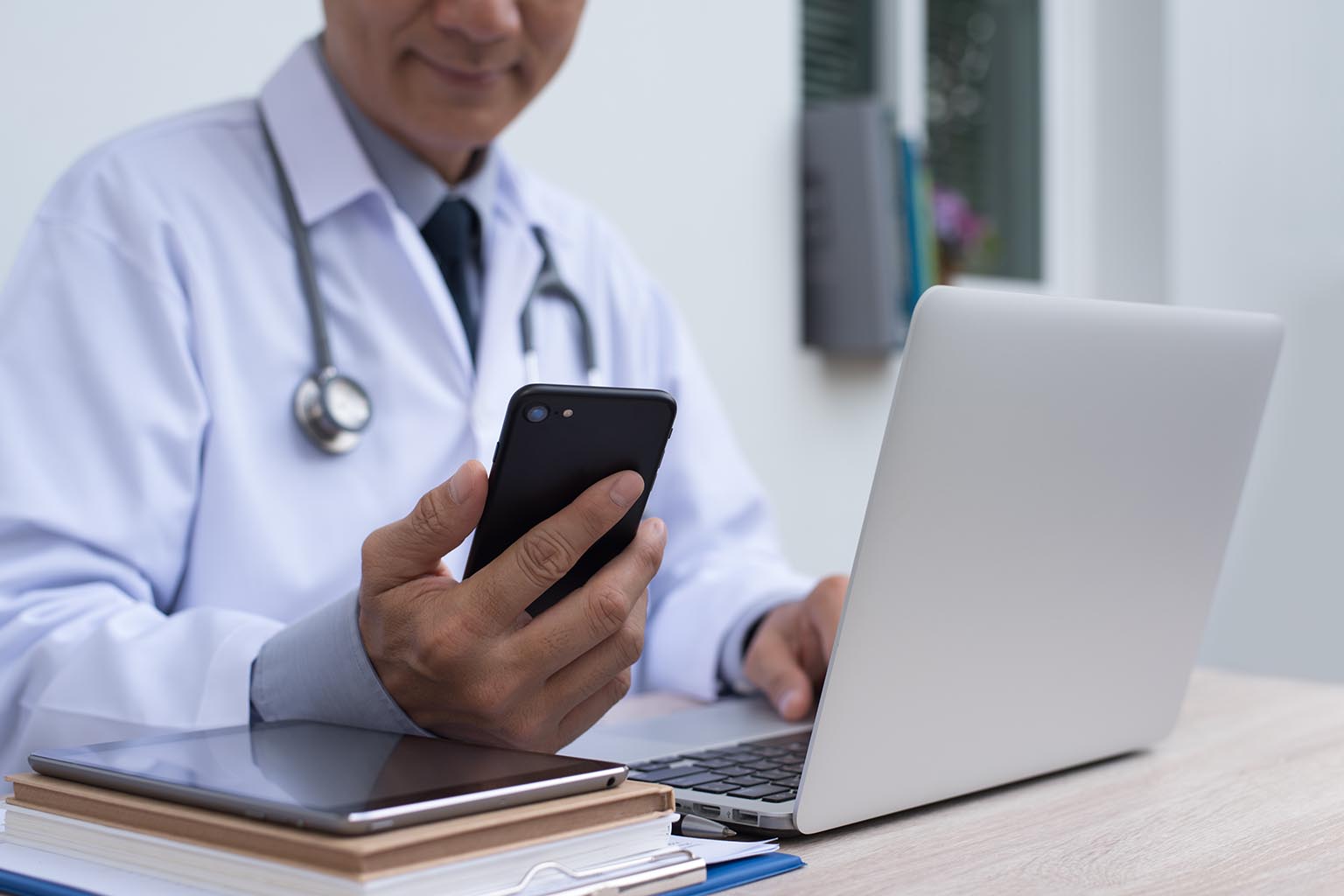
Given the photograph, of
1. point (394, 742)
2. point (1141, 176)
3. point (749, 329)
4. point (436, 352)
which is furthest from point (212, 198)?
point (1141, 176)

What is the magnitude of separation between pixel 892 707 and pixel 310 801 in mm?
292

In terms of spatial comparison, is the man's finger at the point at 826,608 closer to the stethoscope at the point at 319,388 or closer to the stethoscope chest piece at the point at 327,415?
the stethoscope at the point at 319,388

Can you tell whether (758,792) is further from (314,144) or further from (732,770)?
(314,144)

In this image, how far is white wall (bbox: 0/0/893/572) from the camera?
1584mm

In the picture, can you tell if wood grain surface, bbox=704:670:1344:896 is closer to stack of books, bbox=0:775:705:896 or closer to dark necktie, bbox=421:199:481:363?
stack of books, bbox=0:775:705:896

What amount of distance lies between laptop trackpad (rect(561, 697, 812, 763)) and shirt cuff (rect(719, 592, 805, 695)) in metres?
0.08

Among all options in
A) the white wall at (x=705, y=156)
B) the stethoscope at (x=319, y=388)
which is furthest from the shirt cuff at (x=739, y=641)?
the white wall at (x=705, y=156)

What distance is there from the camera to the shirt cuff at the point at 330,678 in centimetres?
71

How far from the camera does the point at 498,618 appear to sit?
25.9 inches

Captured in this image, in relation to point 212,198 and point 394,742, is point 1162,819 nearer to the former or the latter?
point 394,742

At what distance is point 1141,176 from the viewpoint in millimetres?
3023

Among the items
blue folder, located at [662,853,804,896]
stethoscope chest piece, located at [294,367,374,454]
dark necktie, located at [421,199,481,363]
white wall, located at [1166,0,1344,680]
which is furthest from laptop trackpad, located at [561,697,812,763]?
white wall, located at [1166,0,1344,680]

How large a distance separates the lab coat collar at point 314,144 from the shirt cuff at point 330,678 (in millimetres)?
516

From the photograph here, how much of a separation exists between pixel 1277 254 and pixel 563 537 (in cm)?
268
